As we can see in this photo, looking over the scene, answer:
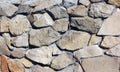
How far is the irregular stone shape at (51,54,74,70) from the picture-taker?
7.27ft

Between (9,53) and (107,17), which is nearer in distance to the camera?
(107,17)

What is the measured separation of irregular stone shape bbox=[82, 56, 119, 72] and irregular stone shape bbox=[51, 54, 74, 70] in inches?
4.0

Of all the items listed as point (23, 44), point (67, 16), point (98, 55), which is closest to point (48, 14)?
point (67, 16)

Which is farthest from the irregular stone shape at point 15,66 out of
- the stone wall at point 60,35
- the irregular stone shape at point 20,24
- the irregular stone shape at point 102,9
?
the irregular stone shape at point 102,9

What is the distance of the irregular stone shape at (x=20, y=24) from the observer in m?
2.23

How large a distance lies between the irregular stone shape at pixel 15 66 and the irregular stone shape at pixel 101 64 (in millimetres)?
467

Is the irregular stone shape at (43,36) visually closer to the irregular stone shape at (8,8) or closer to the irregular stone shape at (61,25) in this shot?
the irregular stone shape at (61,25)

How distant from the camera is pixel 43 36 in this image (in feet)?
7.24

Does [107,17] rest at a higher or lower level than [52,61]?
higher

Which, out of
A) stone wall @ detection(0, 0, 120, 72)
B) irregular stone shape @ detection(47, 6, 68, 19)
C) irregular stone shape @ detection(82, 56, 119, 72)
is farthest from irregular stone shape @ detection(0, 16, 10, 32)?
irregular stone shape @ detection(82, 56, 119, 72)

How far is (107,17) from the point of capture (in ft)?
6.91

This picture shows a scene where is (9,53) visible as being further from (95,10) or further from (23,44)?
(95,10)

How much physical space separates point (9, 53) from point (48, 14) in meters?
0.42

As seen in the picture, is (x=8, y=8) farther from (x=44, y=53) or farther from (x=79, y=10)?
(x=79, y=10)
